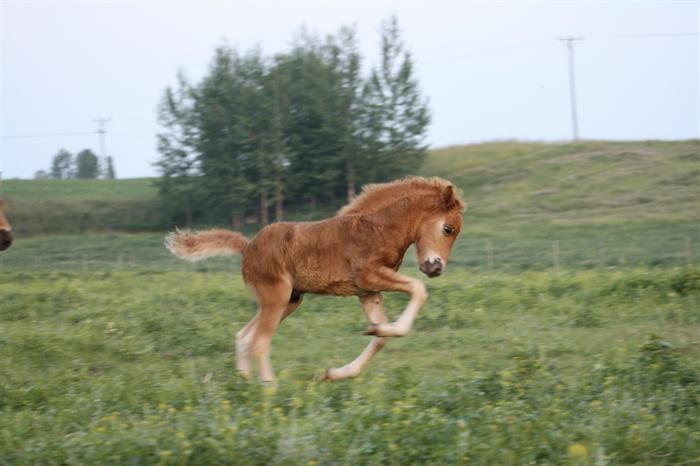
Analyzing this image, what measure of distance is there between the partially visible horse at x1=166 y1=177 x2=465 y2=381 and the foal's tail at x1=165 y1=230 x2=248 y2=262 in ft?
0.03

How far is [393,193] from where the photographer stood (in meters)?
8.88

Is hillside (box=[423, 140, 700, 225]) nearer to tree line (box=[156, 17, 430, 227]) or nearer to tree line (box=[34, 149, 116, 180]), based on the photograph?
tree line (box=[156, 17, 430, 227])

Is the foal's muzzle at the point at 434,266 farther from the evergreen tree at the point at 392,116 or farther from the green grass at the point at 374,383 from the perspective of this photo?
the evergreen tree at the point at 392,116

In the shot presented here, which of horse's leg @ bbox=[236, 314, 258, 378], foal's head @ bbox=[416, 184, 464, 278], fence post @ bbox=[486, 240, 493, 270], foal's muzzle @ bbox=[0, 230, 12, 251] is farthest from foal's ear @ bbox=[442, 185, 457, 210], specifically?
fence post @ bbox=[486, 240, 493, 270]

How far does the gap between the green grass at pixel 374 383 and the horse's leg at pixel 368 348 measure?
0.55 ft

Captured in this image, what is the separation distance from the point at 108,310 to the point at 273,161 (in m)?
34.4

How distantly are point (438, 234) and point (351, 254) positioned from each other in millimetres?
886

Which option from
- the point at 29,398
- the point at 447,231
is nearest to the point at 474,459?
the point at 447,231

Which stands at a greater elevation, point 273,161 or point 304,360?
point 273,161

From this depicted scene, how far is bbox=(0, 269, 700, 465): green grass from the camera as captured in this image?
5.71 meters

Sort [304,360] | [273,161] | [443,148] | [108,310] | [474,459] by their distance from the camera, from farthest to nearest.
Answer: [443,148] → [273,161] → [108,310] → [304,360] → [474,459]

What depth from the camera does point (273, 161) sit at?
47.2 metres

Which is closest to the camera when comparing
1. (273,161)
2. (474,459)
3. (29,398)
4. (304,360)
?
(474,459)

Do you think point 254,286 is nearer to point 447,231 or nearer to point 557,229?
point 447,231
